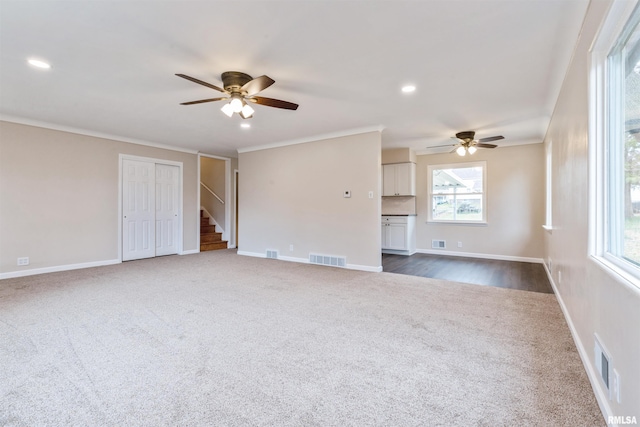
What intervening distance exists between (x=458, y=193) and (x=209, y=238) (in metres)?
6.28

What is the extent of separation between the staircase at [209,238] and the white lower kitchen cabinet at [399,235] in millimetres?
4230

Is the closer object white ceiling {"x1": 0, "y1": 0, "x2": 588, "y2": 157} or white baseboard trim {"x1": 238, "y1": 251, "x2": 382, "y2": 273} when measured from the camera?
white ceiling {"x1": 0, "y1": 0, "x2": 588, "y2": 157}

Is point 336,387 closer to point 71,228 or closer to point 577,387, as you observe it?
point 577,387

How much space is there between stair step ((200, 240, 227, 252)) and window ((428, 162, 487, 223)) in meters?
5.34

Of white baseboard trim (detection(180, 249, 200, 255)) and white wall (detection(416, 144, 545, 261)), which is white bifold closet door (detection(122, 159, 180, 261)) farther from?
white wall (detection(416, 144, 545, 261))

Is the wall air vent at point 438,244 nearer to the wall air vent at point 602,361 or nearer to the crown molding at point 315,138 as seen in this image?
the crown molding at point 315,138

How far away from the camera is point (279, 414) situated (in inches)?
63.1

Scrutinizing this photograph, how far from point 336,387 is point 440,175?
6.23 meters

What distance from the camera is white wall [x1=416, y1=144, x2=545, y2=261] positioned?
236 inches

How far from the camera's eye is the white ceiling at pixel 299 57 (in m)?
2.12

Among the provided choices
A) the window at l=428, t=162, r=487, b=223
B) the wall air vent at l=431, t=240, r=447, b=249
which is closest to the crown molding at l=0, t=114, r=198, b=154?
the window at l=428, t=162, r=487, b=223

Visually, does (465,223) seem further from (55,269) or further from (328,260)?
(55,269)

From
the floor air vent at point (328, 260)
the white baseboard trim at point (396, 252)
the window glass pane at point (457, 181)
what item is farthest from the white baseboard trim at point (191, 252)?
the window glass pane at point (457, 181)

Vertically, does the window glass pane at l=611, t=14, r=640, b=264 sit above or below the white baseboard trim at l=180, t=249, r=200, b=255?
above
